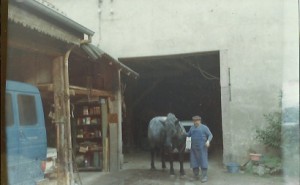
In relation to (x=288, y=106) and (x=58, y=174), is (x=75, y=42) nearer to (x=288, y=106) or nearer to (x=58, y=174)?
(x=58, y=174)

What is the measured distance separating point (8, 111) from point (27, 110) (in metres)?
0.42

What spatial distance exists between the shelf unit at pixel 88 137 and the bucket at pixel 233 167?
204 cm

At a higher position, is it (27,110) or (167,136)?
(27,110)

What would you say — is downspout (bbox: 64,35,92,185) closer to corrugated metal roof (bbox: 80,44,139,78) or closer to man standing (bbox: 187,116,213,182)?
corrugated metal roof (bbox: 80,44,139,78)

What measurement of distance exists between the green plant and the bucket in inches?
19.6

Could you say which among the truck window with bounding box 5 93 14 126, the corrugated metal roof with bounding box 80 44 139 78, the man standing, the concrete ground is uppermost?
the corrugated metal roof with bounding box 80 44 139 78

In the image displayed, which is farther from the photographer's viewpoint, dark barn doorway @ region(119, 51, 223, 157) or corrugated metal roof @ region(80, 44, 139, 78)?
corrugated metal roof @ region(80, 44, 139, 78)

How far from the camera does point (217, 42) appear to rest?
5758 millimetres

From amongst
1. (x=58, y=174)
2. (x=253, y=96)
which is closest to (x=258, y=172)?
(x=253, y=96)

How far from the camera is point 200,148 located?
18.3 ft

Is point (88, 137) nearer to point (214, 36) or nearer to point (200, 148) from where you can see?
point (200, 148)

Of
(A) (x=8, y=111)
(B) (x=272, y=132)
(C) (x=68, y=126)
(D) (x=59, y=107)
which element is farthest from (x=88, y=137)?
(B) (x=272, y=132)

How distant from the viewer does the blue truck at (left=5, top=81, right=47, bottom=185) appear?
4129 millimetres

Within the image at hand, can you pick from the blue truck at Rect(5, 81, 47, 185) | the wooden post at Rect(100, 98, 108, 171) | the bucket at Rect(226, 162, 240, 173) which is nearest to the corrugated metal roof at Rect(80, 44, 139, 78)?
the wooden post at Rect(100, 98, 108, 171)
